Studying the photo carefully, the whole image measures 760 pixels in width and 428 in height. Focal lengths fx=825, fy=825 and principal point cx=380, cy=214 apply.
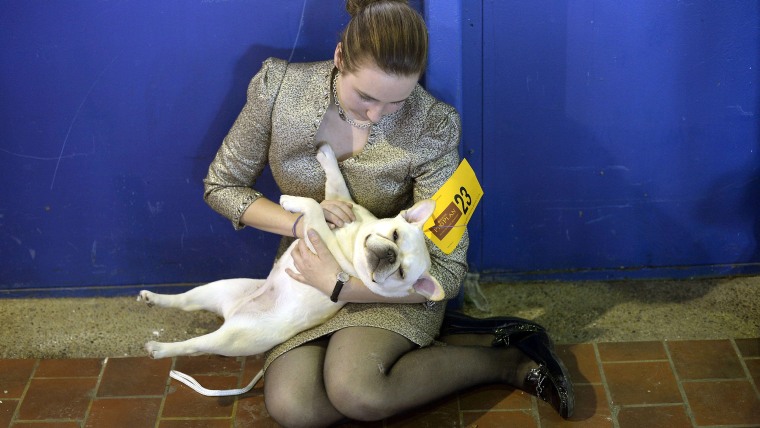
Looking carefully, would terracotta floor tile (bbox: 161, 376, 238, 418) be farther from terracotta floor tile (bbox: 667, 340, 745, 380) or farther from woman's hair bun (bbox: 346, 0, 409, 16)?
terracotta floor tile (bbox: 667, 340, 745, 380)

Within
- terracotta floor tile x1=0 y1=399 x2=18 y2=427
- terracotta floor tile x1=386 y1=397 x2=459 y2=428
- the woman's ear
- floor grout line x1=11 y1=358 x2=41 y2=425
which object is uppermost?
the woman's ear

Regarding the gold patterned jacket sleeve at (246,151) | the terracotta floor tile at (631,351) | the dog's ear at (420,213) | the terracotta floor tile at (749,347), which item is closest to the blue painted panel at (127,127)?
the gold patterned jacket sleeve at (246,151)

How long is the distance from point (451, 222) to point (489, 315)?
69 centimetres

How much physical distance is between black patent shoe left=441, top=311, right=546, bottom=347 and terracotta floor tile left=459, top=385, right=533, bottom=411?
0.48 ft

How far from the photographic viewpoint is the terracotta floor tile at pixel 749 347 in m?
2.60

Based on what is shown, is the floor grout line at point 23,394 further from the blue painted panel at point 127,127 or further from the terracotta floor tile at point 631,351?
the terracotta floor tile at point 631,351

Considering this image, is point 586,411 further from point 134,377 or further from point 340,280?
point 134,377

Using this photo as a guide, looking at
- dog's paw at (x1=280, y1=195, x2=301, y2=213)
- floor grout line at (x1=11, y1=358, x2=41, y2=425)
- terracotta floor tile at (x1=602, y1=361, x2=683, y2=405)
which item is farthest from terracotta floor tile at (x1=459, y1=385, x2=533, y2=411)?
floor grout line at (x1=11, y1=358, x2=41, y2=425)

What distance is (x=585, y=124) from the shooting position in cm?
265

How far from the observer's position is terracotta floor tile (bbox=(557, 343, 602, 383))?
100 inches

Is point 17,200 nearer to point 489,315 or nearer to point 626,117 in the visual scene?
point 489,315

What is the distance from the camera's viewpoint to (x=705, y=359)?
8.50 feet

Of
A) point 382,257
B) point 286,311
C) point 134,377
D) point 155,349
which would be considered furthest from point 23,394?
point 382,257

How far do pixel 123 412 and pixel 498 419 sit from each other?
1117 millimetres
